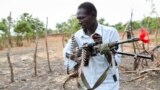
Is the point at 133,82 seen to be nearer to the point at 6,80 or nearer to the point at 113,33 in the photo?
the point at 6,80

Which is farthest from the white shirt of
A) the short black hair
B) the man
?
the short black hair

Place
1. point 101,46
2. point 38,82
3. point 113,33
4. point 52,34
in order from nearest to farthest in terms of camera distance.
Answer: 1. point 101,46
2. point 113,33
3. point 38,82
4. point 52,34

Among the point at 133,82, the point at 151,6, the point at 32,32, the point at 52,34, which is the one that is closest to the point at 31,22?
the point at 32,32

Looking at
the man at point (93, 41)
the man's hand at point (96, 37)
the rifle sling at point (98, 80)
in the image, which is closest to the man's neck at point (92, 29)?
the man at point (93, 41)

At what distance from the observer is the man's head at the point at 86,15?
2.73 m

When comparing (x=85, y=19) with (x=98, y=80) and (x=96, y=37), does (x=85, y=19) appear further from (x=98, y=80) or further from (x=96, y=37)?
(x=98, y=80)

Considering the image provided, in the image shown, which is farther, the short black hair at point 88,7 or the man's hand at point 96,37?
the short black hair at point 88,7

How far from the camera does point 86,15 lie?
108 inches

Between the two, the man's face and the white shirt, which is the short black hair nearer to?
the man's face

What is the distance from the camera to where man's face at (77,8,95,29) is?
2730 millimetres

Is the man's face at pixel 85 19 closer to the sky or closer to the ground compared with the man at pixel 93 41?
closer to the sky

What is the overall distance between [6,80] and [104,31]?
728 cm

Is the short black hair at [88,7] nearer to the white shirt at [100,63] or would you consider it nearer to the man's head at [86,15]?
the man's head at [86,15]

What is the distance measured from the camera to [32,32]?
98.8ft
